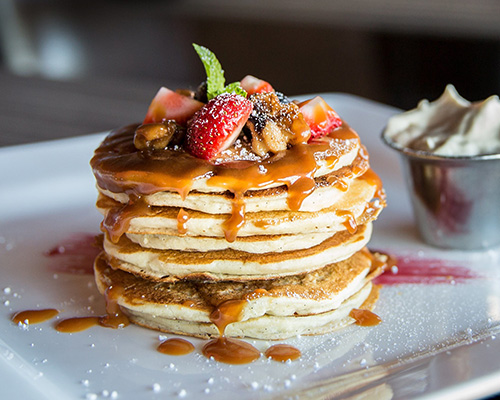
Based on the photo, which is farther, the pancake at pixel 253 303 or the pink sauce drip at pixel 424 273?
the pink sauce drip at pixel 424 273

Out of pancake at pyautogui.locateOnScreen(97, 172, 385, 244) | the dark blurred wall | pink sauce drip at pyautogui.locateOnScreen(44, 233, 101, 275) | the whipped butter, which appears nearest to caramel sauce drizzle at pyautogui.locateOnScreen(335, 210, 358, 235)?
pancake at pyautogui.locateOnScreen(97, 172, 385, 244)

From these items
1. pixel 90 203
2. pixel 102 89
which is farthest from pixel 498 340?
pixel 102 89

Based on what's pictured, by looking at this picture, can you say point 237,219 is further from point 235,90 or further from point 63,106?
point 63,106

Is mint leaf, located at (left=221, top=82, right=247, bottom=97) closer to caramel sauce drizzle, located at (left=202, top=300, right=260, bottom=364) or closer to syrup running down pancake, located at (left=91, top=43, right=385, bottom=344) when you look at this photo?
syrup running down pancake, located at (left=91, top=43, right=385, bottom=344)

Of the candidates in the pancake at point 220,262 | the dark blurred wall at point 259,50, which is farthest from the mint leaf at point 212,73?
the dark blurred wall at point 259,50

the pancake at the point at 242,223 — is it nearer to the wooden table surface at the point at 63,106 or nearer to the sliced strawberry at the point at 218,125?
the sliced strawberry at the point at 218,125
